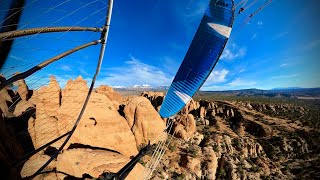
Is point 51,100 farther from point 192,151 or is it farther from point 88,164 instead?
point 192,151

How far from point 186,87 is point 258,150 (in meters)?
45.6

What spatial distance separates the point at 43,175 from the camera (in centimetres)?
1641

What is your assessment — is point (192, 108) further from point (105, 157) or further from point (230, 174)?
point (105, 157)

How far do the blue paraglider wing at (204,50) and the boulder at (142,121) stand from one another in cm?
2006

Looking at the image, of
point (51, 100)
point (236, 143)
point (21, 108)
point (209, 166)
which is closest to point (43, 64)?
point (51, 100)

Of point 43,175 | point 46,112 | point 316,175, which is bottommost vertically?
point 316,175

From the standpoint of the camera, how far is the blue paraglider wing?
9578 millimetres

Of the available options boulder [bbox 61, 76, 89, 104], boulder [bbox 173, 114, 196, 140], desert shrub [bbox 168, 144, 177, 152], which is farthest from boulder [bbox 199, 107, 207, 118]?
boulder [bbox 61, 76, 89, 104]

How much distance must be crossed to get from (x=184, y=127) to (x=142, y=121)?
14.2 meters

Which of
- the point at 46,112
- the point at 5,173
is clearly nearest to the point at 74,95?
the point at 46,112

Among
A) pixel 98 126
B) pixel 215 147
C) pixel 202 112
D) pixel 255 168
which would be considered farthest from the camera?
pixel 202 112

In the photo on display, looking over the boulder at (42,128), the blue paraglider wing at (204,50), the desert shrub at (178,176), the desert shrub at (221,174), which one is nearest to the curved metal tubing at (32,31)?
the blue paraglider wing at (204,50)

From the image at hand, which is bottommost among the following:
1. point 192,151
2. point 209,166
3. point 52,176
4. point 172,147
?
point 209,166

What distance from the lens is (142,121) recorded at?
31.8 meters
